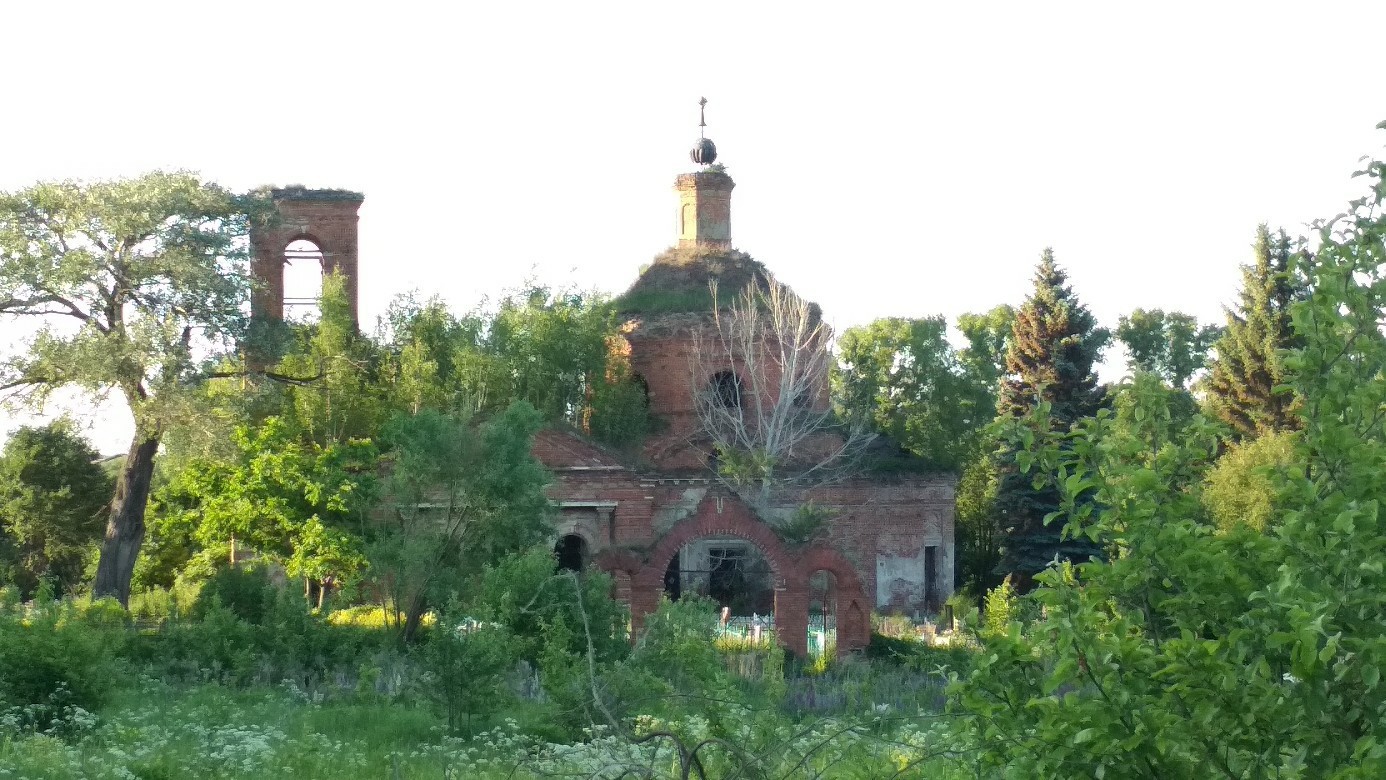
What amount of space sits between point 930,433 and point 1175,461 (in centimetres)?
4348

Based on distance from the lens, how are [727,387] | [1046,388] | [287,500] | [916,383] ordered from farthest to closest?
[916,383] < [727,387] < [1046,388] < [287,500]

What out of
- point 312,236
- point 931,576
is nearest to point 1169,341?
point 931,576

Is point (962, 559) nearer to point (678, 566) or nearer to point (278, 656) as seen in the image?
point (678, 566)

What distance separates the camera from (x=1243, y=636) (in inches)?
194

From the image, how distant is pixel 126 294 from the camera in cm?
2855

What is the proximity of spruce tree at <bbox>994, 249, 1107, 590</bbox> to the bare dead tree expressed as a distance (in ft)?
12.0

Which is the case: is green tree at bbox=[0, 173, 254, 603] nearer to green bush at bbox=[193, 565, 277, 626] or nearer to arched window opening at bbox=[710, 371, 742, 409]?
green bush at bbox=[193, 565, 277, 626]

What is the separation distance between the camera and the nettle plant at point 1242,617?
15.5ft

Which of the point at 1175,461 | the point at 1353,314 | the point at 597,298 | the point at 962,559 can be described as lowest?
the point at 962,559

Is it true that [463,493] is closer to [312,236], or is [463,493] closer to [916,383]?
[312,236]

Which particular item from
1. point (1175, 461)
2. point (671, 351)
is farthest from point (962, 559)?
point (1175, 461)

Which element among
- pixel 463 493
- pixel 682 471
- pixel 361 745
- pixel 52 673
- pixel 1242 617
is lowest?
pixel 361 745

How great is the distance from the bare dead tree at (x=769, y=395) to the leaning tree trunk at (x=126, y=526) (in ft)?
38.5

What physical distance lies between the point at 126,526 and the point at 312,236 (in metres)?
9.14
